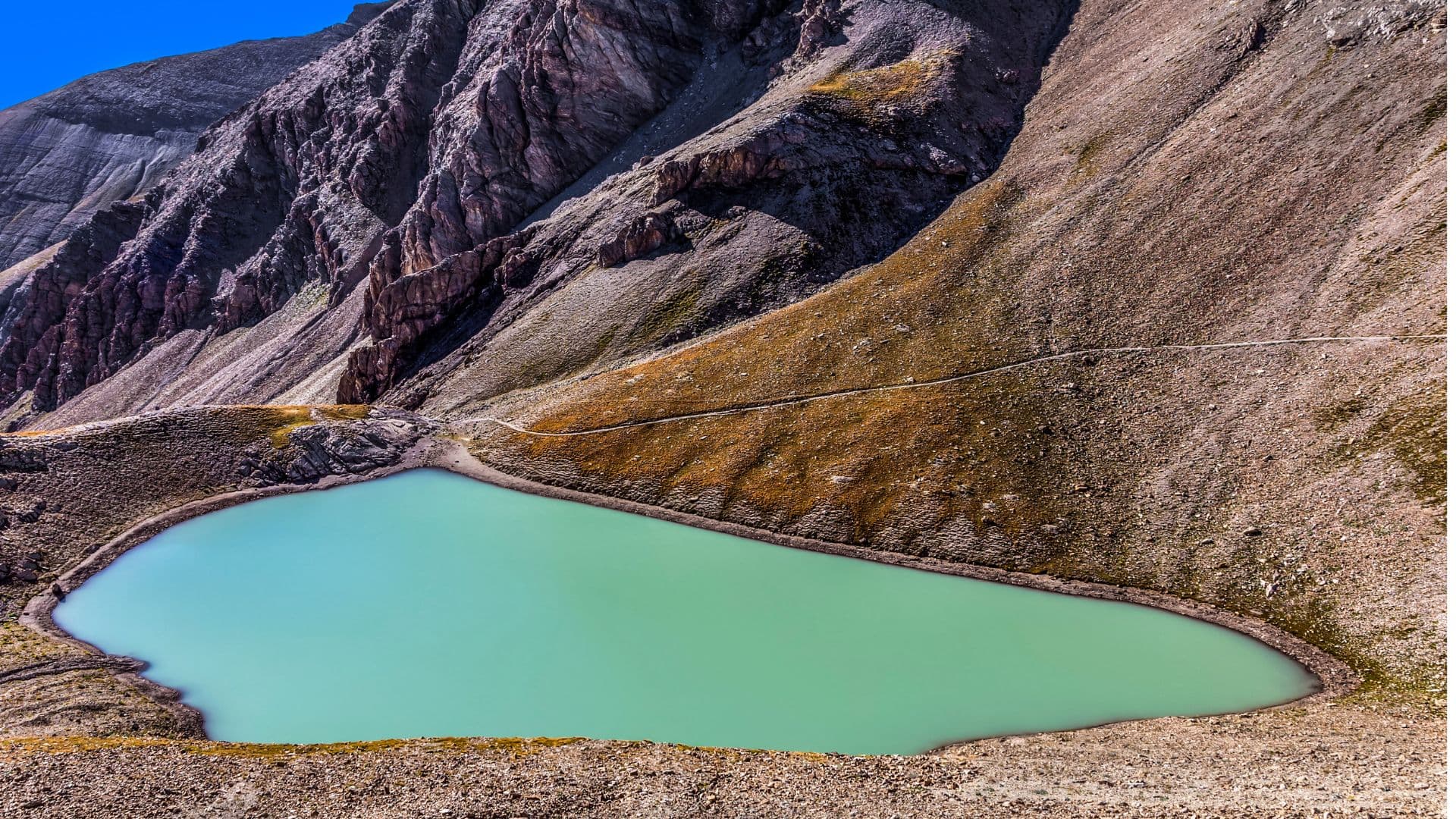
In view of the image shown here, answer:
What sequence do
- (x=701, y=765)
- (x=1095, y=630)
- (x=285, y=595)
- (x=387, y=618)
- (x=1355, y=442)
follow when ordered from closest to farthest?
(x=701, y=765) → (x=1095, y=630) → (x=1355, y=442) → (x=387, y=618) → (x=285, y=595)

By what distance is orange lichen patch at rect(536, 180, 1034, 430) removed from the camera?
68875 mm

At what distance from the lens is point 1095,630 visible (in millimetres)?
41125

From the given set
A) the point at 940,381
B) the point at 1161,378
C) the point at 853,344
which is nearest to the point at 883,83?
the point at 853,344

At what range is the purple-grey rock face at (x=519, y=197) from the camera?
316ft

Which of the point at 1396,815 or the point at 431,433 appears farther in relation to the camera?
the point at 431,433

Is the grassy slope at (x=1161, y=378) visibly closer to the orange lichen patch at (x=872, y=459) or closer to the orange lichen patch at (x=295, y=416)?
the orange lichen patch at (x=872, y=459)

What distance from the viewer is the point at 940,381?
64500 millimetres

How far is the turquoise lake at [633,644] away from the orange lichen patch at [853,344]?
17.8 meters

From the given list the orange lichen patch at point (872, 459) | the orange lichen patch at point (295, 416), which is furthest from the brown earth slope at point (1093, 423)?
the orange lichen patch at point (295, 416)

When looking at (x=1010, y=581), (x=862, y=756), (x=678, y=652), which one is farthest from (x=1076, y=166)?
(x=862, y=756)

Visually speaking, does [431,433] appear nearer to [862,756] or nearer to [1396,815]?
[862,756]

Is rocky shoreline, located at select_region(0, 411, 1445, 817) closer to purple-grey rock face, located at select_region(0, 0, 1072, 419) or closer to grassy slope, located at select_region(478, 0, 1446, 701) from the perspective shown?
grassy slope, located at select_region(478, 0, 1446, 701)

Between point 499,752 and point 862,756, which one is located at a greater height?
point 499,752

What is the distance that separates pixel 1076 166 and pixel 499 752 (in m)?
78.7
